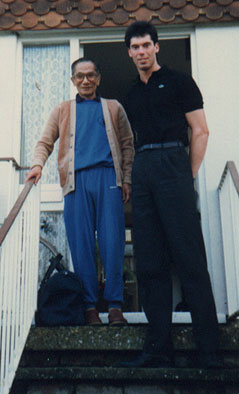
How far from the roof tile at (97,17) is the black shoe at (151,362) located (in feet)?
9.92

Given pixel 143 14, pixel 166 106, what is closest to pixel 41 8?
pixel 143 14

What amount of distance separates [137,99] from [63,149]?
2.43 ft

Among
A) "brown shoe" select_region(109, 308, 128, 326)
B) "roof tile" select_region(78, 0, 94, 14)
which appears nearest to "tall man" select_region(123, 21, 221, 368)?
"brown shoe" select_region(109, 308, 128, 326)

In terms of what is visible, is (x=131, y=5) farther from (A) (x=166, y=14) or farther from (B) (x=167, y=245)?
(B) (x=167, y=245)

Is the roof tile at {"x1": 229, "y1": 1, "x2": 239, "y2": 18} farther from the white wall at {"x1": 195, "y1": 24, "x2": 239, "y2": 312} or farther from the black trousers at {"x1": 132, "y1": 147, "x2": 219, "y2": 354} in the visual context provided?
the black trousers at {"x1": 132, "y1": 147, "x2": 219, "y2": 354}

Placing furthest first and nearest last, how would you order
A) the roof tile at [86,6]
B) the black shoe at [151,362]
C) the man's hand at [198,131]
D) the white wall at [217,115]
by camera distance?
the roof tile at [86,6] → the white wall at [217,115] → the man's hand at [198,131] → the black shoe at [151,362]

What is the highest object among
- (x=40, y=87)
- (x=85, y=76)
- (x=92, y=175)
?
(x=40, y=87)

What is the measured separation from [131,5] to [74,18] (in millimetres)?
509

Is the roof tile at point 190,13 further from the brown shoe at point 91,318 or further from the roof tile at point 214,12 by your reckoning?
the brown shoe at point 91,318

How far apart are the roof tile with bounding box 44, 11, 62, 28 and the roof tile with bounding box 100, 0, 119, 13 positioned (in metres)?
0.38

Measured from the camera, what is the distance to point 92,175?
3566 mm

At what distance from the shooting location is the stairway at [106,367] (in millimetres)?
2797

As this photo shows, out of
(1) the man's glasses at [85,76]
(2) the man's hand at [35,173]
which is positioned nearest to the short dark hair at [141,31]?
(1) the man's glasses at [85,76]

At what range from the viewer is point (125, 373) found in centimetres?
A: 280
